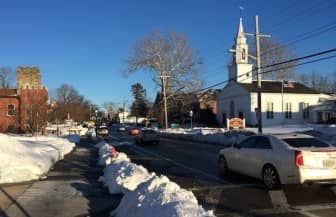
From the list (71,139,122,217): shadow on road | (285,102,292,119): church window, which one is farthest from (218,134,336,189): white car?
(285,102,292,119): church window

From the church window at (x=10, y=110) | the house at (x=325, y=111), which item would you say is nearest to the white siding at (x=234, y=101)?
the house at (x=325, y=111)

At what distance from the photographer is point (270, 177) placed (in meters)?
11.5

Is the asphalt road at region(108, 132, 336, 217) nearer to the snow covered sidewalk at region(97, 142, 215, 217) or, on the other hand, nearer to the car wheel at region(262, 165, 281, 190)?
the car wheel at region(262, 165, 281, 190)

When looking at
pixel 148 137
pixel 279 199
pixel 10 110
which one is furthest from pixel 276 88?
pixel 279 199

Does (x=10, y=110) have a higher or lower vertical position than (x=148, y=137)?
higher

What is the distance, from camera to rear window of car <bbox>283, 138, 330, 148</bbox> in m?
11.3

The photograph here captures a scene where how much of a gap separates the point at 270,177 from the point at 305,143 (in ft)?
4.18

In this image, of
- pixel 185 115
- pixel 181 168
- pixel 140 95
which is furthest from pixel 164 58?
pixel 140 95

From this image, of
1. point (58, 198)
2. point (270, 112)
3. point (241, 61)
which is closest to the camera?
point (58, 198)

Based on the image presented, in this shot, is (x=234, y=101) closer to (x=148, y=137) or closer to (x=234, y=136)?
(x=234, y=136)

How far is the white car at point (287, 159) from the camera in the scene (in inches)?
418

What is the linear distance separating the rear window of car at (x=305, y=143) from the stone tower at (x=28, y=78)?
63309mm

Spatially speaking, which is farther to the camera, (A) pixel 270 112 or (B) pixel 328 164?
(A) pixel 270 112

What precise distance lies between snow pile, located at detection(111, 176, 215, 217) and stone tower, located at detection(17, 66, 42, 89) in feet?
213
